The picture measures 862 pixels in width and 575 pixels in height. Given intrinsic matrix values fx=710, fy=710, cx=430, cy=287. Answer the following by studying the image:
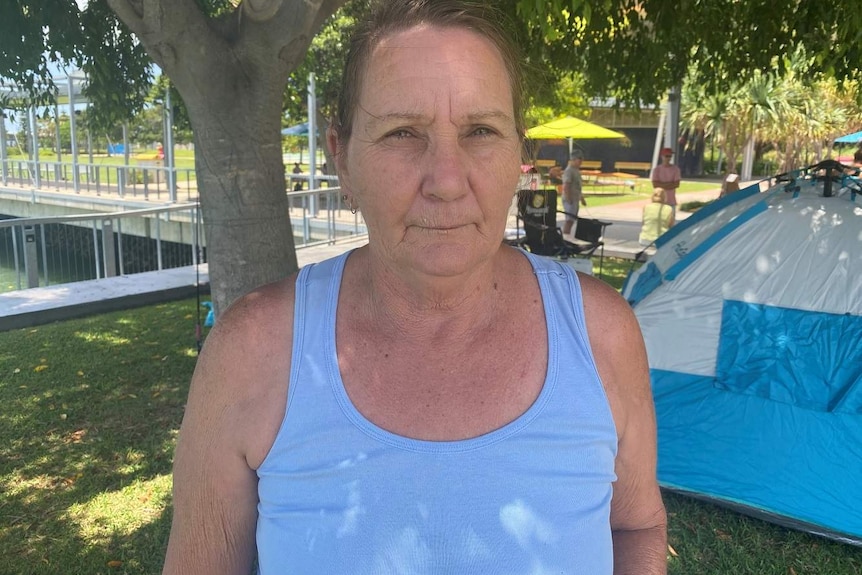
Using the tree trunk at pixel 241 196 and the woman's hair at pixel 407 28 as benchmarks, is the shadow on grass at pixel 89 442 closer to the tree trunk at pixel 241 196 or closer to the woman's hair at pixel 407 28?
the tree trunk at pixel 241 196

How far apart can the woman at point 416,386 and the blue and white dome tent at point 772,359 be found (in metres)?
2.76

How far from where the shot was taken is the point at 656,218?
40.4 ft

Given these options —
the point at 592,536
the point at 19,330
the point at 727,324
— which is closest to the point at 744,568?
the point at 727,324

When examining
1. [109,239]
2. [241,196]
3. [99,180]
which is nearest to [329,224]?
[109,239]

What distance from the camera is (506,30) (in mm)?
1386

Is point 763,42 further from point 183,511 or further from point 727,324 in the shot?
point 183,511

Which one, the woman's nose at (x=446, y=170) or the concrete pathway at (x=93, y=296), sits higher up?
the woman's nose at (x=446, y=170)

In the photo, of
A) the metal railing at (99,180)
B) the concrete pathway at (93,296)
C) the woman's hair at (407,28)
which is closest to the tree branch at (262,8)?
the woman's hair at (407,28)

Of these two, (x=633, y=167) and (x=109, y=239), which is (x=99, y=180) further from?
(x=633, y=167)

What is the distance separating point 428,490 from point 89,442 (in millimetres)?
4338

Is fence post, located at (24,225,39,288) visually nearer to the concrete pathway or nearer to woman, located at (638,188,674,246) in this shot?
the concrete pathway

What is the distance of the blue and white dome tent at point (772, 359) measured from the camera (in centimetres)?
361

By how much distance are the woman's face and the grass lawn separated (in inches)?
114

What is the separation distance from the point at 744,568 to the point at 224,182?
3060mm
